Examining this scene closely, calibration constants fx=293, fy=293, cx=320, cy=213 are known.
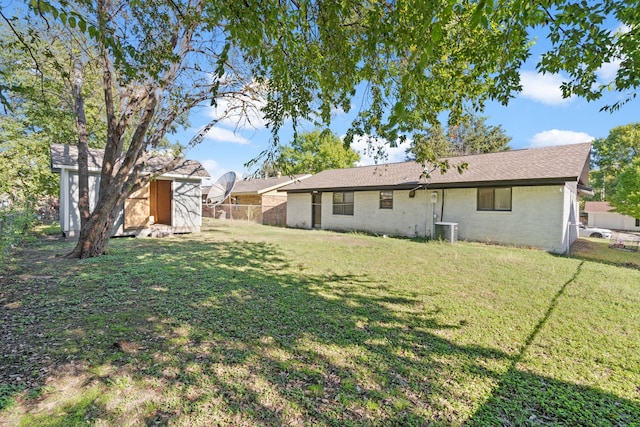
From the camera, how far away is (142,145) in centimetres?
736

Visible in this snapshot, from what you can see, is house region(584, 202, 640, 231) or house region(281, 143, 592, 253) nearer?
house region(281, 143, 592, 253)

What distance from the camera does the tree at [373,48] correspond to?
8.80 feet

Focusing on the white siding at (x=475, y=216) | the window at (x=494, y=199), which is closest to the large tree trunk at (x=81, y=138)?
the white siding at (x=475, y=216)

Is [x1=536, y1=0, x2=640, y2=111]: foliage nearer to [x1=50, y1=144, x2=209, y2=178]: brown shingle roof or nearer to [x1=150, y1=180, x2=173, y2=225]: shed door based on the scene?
[x1=50, y1=144, x2=209, y2=178]: brown shingle roof

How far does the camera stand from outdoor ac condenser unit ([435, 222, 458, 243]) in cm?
1168

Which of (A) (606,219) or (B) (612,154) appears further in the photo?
(B) (612,154)

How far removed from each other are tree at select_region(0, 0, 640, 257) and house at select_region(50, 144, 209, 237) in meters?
5.08

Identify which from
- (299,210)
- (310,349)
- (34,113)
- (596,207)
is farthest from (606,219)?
(34,113)

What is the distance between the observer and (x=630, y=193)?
17.4 meters

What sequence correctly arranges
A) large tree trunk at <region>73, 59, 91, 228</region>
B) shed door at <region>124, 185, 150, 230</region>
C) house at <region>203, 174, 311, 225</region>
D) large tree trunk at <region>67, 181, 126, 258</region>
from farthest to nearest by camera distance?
house at <region>203, 174, 311, 225</region> < shed door at <region>124, 185, 150, 230</region> < large tree trunk at <region>73, 59, 91, 228</region> < large tree trunk at <region>67, 181, 126, 258</region>

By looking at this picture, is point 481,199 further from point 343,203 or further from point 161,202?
point 161,202

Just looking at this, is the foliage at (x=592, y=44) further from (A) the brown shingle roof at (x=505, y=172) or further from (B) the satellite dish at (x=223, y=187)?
(B) the satellite dish at (x=223, y=187)

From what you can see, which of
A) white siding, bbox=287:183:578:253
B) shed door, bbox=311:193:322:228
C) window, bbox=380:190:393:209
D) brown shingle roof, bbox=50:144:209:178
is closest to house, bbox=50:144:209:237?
brown shingle roof, bbox=50:144:209:178

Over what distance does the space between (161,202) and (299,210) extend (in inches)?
331
